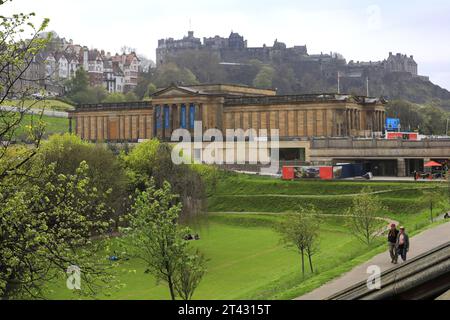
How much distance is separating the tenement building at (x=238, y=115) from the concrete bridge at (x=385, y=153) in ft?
26.5

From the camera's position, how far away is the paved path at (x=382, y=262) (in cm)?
2038

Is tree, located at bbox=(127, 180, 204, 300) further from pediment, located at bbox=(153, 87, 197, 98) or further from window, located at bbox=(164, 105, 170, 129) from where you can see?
window, located at bbox=(164, 105, 170, 129)

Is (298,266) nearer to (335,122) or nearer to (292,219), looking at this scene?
(292,219)

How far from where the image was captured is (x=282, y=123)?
96.6 meters

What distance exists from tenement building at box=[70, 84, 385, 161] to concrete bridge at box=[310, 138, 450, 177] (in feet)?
26.5

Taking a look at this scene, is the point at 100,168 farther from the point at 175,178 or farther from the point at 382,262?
the point at 382,262

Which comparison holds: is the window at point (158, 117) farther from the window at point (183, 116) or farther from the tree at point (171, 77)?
the tree at point (171, 77)

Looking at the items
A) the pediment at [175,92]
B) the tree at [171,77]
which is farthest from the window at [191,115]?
the tree at [171,77]

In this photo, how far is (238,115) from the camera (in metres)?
101

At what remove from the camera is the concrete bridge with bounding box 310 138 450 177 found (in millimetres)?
70938

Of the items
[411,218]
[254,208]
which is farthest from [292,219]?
[254,208]

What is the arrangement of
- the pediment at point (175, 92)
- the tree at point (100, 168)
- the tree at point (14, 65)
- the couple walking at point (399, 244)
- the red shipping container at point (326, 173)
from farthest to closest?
the pediment at point (175, 92)
the red shipping container at point (326, 173)
the tree at point (100, 168)
the couple walking at point (399, 244)
the tree at point (14, 65)

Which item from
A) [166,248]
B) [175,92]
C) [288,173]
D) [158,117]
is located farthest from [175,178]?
[158,117]

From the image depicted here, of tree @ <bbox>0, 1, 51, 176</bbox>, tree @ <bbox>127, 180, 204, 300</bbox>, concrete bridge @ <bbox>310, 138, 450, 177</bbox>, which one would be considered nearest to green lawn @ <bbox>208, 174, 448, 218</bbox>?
concrete bridge @ <bbox>310, 138, 450, 177</bbox>
